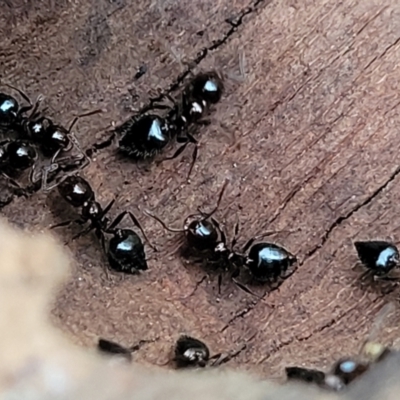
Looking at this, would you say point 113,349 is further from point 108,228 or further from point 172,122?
point 172,122

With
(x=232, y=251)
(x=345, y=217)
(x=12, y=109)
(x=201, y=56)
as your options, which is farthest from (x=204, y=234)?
(x=12, y=109)

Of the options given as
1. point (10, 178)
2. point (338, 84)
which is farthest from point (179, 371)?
point (338, 84)

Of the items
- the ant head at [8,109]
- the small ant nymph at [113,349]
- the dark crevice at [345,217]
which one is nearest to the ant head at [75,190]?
the ant head at [8,109]

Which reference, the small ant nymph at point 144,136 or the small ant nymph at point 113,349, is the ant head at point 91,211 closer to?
the small ant nymph at point 144,136

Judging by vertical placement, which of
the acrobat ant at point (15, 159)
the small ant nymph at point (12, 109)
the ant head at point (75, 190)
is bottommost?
the ant head at point (75, 190)

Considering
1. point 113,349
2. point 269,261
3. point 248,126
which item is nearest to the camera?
point 113,349
